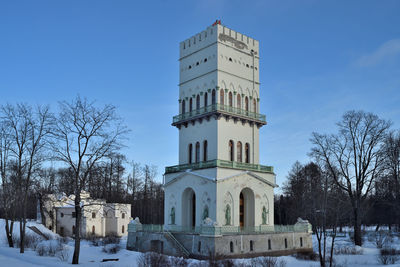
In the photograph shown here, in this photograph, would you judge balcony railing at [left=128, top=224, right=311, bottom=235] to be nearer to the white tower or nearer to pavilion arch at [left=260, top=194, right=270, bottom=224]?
the white tower

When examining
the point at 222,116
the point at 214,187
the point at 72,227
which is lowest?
the point at 72,227

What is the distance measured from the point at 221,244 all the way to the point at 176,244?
3804mm

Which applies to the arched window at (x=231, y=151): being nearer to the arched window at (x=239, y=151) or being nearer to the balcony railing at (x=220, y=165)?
the arched window at (x=239, y=151)

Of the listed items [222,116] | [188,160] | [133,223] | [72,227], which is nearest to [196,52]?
[222,116]

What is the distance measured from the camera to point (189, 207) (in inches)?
1367

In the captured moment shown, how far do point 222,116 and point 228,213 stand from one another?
811 centimetres

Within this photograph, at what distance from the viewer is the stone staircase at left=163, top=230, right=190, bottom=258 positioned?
28.3 meters

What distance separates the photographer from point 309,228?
34875 mm

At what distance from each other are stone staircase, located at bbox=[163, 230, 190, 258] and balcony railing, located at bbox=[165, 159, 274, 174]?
5887 mm

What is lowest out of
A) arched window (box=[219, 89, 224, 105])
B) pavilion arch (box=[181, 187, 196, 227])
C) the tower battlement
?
pavilion arch (box=[181, 187, 196, 227])

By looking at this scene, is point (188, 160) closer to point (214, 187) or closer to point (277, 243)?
point (214, 187)

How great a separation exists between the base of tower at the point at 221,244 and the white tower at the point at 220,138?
2.19 meters

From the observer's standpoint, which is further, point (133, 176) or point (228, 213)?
point (133, 176)

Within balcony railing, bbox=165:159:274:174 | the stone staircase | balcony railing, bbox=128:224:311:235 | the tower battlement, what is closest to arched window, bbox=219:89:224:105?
the tower battlement
